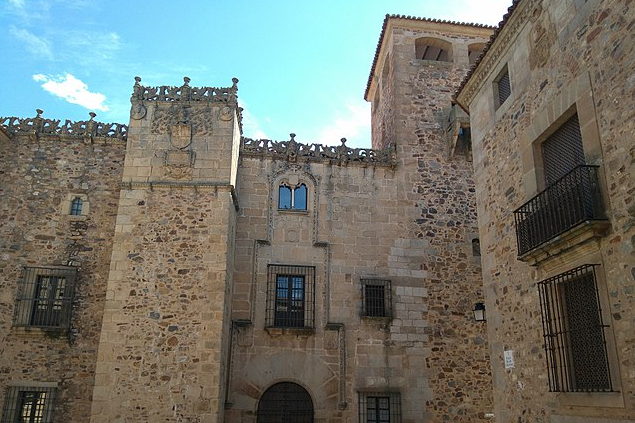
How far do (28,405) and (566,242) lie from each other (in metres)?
12.1

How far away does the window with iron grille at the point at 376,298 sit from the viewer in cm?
1527

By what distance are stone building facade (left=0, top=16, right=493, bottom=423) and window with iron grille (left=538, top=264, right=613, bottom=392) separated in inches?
292

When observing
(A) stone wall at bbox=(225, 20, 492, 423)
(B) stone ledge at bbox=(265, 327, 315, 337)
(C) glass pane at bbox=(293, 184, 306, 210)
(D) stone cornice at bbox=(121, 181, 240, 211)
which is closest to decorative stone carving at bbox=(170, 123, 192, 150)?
(D) stone cornice at bbox=(121, 181, 240, 211)

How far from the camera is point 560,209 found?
24.7 feet

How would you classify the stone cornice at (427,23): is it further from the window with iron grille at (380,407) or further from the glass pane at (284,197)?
the window with iron grille at (380,407)

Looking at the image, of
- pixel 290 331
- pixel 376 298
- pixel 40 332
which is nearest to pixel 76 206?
pixel 40 332

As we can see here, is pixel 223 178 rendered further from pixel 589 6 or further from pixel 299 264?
pixel 589 6

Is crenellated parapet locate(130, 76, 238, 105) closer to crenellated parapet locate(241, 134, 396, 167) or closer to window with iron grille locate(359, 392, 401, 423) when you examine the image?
crenellated parapet locate(241, 134, 396, 167)

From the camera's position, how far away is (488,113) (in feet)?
34.4

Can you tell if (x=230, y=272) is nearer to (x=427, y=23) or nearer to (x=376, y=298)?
(x=376, y=298)

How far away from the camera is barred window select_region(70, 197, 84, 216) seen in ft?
48.3

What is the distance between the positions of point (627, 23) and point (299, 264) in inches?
403

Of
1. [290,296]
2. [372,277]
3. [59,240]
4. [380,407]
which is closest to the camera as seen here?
[59,240]

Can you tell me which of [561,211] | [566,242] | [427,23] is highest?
[427,23]
